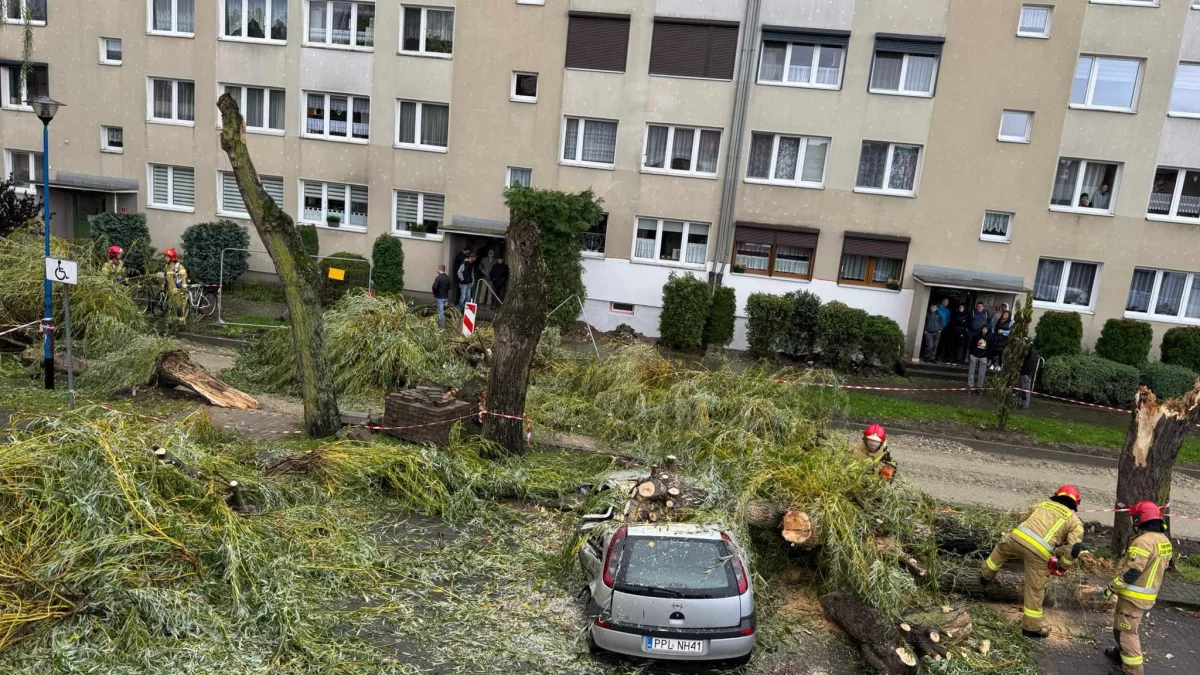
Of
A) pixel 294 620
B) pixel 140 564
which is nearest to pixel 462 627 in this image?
pixel 294 620

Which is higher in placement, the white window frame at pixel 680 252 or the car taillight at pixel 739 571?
the white window frame at pixel 680 252

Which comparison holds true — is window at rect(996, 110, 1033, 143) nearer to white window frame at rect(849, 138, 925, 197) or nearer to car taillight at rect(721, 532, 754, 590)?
white window frame at rect(849, 138, 925, 197)

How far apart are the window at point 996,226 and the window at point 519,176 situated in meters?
13.1

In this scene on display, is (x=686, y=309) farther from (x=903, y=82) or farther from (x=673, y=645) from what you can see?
(x=673, y=645)

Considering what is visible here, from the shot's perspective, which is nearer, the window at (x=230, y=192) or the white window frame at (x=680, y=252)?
the white window frame at (x=680, y=252)

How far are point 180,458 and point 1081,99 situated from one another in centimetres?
2338

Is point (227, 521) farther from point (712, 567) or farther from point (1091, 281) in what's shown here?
point (1091, 281)

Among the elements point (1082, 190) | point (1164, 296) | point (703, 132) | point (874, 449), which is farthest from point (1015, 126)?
point (874, 449)

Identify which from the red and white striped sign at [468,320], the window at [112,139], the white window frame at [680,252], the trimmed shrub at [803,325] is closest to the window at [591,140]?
the white window frame at [680,252]

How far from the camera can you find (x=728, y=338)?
22.2m

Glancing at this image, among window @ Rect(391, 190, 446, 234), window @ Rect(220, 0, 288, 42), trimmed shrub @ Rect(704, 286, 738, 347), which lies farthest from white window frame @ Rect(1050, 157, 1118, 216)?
window @ Rect(220, 0, 288, 42)

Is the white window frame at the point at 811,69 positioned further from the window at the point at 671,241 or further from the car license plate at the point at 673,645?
the car license plate at the point at 673,645

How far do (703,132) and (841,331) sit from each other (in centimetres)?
714

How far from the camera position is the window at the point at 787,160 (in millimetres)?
22891
